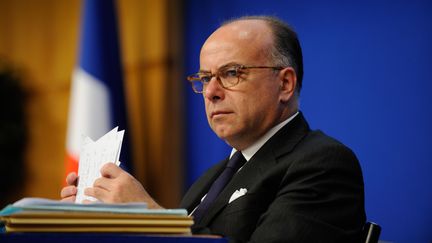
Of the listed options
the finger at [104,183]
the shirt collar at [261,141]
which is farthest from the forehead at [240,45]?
the finger at [104,183]

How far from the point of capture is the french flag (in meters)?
4.85

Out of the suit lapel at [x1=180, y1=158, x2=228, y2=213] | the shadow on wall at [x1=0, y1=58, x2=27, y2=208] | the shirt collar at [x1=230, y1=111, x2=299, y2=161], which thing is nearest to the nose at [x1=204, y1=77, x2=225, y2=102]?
the shirt collar at [x1=230, y1=111, x2=299, y2=161]

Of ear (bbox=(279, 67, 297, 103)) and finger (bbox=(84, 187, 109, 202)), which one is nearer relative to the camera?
finger (bbox=(84, 187, 109, 202))

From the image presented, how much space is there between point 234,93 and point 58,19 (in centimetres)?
410

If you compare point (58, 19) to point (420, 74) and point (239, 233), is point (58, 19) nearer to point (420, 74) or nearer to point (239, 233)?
point (420, 74)

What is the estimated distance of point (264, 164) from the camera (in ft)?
7.17

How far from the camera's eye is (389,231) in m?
3.65

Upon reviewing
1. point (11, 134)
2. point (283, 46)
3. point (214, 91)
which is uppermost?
point (283, 46)

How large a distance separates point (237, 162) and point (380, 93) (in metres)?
1.66

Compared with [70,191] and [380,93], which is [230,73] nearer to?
[70,191]

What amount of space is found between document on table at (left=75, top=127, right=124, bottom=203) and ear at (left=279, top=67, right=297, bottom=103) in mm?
757

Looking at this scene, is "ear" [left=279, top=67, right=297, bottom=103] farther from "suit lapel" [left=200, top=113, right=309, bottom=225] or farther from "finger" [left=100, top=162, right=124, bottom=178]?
"finger" [left=100, top=162, right=124, bottom=178]

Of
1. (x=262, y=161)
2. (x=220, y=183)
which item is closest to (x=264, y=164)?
(x=262, y=161)

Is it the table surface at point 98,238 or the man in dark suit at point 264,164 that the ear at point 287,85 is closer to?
the man in dark suit at point 264,164
